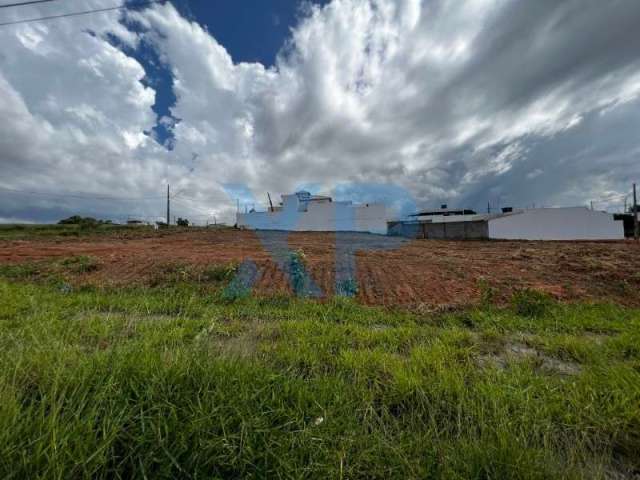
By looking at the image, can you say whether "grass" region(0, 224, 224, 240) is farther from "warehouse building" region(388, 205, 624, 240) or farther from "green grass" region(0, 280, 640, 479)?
"warehouse building" region(388, 205, 624, 240)

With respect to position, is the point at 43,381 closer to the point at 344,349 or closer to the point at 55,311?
the point at 344,349

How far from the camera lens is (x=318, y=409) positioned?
5.35 ft

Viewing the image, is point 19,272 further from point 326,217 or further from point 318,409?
point 326,217

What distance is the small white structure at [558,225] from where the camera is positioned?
24.6 meters

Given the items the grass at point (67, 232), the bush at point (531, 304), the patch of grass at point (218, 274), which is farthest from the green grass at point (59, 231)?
the bush at point (531, 304)

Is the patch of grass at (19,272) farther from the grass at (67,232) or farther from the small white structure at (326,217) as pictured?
the small white structure at (326,217)

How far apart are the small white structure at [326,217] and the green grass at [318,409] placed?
31792 millimetres

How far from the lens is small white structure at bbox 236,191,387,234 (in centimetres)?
3450

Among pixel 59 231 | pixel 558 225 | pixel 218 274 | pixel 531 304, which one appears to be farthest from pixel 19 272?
pixel 558 225

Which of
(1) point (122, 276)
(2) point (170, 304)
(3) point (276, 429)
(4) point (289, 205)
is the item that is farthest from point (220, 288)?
(4) point (289, 205)

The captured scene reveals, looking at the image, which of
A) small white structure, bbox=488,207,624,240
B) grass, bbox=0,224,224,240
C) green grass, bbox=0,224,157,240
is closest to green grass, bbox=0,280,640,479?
grass, bbox=0,224,224,240

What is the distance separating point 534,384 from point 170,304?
494 cm

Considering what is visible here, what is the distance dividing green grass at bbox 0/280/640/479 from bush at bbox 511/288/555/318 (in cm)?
122

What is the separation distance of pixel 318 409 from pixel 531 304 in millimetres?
4552
